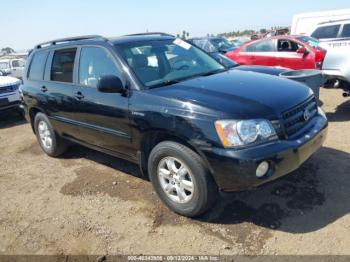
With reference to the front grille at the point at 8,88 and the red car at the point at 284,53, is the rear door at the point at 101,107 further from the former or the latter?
the red car at the point at 284,53

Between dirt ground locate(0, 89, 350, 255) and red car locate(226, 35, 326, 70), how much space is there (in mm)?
4436

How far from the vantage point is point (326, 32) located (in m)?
9.59

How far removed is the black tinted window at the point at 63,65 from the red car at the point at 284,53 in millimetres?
6338

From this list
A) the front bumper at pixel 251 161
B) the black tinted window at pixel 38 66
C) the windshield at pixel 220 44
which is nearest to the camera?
the front bumper at pixel 251 161

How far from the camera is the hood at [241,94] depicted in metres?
3.27

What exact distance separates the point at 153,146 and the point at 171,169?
0.36m

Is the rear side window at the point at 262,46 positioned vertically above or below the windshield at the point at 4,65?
above

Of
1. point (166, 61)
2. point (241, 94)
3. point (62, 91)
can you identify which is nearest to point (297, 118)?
point (241, 94)

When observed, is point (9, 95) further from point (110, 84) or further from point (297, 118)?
point (297, 118)

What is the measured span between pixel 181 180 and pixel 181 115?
684 mm

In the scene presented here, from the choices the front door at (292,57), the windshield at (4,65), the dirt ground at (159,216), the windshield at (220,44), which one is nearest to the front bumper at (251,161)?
the dirt ground at (159,216)

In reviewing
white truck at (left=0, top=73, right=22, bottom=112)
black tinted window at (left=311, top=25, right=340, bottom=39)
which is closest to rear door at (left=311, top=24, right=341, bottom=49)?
black tinted window at (left=311, top=25, right=340, bottom=39)

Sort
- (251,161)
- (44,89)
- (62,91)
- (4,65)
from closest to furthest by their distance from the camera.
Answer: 1. (251,161)
2. (62,91)
3. (44,89)
4. (4,65)

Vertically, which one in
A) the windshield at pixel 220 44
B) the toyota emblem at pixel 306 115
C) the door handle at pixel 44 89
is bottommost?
the windshield at pixel 220 44
